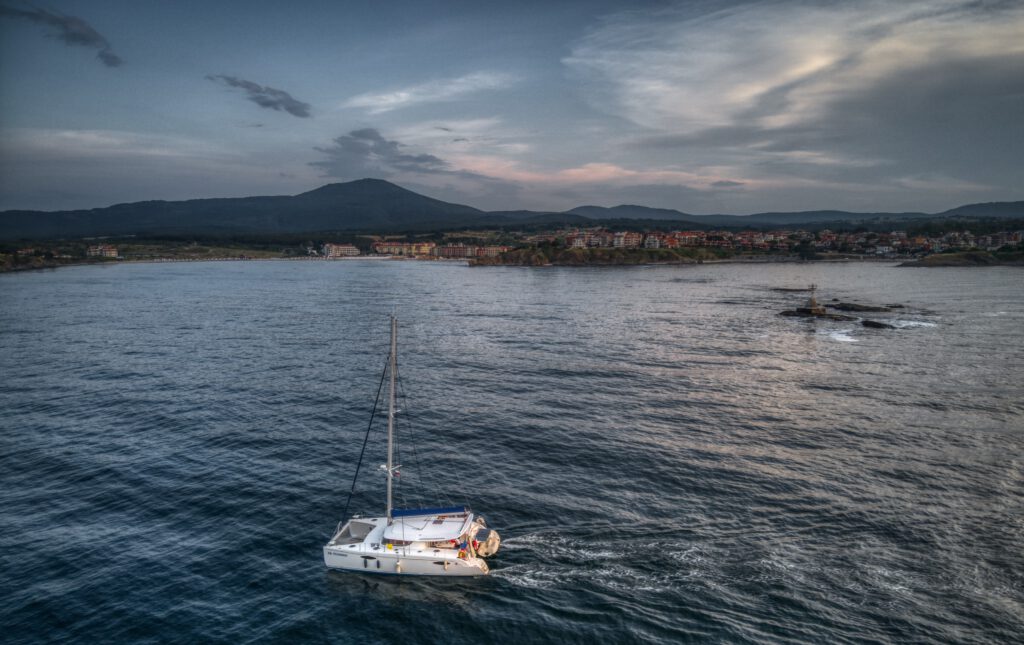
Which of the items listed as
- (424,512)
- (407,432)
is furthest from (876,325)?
(424,512)

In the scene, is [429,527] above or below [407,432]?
above

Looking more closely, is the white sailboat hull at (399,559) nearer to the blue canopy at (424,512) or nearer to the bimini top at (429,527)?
the bimini top at (429,527)

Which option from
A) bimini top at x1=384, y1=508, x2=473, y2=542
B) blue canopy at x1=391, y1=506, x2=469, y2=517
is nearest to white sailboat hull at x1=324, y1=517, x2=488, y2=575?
bimini top at x1=384, y1=508, x2=473, y2=542

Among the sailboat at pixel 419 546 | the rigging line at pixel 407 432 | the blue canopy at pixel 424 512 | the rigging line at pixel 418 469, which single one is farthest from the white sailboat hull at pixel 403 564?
the rigging line at pixel 407 432

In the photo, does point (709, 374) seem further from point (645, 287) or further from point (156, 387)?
point (645, 287)

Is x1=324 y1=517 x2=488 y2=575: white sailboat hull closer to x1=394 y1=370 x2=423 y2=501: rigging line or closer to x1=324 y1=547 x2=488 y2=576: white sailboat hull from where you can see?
x1=324 y1=547 x2=488 y2=576: white sailboat hull

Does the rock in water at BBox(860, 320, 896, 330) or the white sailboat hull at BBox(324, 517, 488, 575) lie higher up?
the rock in water at BBox(860, 320, 896, 330)

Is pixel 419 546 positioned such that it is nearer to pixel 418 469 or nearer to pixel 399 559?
pixel 399 559

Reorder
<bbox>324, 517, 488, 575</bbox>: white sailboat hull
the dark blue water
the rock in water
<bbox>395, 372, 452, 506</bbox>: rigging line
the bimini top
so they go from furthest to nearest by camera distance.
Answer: the rock in water → <bbox>395, 372, 452, 506</bbox>: rigging line → the bimini top → <bbox>324, 517, 488, 575</bbox>: white sailboat hull → the dark blue water

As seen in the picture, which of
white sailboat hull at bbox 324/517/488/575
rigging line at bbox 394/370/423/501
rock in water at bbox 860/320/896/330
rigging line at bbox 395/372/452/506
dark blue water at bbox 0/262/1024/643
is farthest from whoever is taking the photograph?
rock in water at bbox 860/320/896/330
